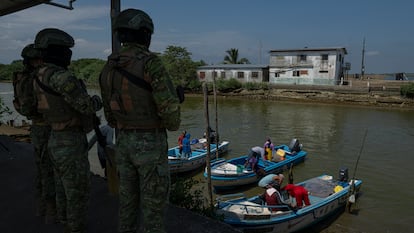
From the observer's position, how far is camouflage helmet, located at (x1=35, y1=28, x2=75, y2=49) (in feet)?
10.7

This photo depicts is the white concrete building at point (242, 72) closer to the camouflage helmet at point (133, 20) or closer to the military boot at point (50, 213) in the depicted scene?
the military boot at point (50, 213)

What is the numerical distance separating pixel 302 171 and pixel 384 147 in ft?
26.4

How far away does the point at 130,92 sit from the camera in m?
2.63

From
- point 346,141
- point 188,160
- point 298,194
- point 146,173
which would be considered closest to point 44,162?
point 146,173

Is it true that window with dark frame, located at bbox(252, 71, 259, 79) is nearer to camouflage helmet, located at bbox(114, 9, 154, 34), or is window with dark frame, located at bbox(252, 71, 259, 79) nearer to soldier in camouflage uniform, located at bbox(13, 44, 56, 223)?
soldier in camouflage uniform, located at bbox(13, 44, 56, 223)

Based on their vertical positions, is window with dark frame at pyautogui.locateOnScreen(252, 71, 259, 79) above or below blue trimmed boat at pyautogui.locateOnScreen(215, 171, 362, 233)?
above

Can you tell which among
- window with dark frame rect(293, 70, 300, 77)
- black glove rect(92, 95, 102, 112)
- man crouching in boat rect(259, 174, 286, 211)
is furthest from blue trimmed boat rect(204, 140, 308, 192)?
window with dark frame rect(293, 70, 300, 77)

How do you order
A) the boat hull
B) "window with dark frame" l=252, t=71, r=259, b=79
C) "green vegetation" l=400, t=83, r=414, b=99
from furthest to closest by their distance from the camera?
1. "window with dark frame" l=252, t=71, r=259, b=79
2. "green vegetation" l=400, t=83, r=414, b=99
3. the boat hull

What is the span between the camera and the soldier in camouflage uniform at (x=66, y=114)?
127 inches

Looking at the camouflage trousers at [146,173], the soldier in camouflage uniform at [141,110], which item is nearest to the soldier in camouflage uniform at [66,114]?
the soldier in camouflage uniform at [141,110]

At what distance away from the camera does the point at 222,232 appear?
402 centimetres

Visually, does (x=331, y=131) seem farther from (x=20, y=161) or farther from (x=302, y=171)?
(x=20, y=161)

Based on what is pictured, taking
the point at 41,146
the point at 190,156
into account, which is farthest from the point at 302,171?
the point at 41,146

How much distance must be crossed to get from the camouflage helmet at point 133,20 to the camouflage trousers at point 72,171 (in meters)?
1.42
